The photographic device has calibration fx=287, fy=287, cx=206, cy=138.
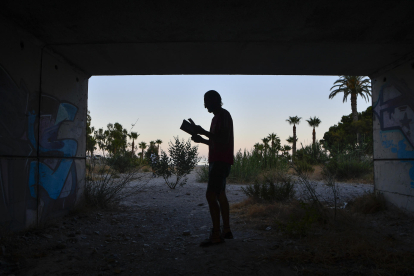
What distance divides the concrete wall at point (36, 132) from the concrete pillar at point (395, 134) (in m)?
5.74

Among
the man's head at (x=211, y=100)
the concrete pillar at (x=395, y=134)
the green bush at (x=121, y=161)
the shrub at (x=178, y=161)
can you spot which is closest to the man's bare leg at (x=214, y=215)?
the man's head at (x=211, y=100)

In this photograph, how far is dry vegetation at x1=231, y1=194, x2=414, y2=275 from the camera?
8.75 ft

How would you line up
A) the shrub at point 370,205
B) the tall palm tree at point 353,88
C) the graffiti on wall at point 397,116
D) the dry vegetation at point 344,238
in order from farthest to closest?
the tall palm tree at point 353,88 < the shrub at point 370,205 < the graffiti on wall at point 397,116 < the dry vegetation at point 344,238

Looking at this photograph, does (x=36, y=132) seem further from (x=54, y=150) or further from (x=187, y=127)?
(x=187, y=127)

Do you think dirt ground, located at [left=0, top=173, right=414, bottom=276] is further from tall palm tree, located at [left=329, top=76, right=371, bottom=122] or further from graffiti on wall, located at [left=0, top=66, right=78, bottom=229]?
tall palm tree, located at [left=329, top=76, right=371, bottom=122]

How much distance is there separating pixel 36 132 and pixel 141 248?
227 cm

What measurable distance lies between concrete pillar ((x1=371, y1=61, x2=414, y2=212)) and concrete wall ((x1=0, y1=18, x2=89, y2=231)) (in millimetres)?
5738

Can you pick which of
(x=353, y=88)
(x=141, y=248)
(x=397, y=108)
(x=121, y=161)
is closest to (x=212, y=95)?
(x=141, y=248)

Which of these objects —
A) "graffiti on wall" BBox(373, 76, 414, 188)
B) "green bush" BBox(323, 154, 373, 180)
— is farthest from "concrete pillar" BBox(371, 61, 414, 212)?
"green bush" BBox(323, 154, 373, 180)

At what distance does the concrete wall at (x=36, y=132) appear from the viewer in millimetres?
3484

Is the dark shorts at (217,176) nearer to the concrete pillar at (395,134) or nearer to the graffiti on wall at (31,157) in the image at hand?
the graffiti on wall at (31,157)

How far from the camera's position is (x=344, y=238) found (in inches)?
134

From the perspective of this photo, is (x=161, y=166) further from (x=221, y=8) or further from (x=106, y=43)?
(x=221, y=8)

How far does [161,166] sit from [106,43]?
656cm
